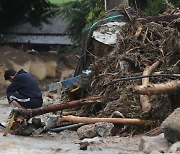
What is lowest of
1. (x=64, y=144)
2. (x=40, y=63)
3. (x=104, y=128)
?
(x=40, y=63)

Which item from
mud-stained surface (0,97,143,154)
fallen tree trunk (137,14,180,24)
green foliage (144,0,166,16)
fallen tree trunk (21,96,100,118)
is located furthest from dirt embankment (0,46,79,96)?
mud-stained surface (0,97,143,154)

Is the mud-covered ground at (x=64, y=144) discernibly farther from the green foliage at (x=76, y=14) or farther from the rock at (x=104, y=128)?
the green foliage at (x=76, y=14)

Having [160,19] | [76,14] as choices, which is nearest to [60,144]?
[160,19]

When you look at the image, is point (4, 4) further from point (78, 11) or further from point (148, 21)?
point (148, 21)

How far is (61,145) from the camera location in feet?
22.0

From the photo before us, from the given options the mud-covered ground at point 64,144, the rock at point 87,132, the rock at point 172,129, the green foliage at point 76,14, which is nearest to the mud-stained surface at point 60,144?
the mud-covered ground at point 64,144

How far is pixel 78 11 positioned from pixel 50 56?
4969 mm

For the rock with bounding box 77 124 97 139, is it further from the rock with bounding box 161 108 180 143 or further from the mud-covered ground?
the rock with bounding box 161 108 180 143

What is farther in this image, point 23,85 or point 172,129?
point 23,85

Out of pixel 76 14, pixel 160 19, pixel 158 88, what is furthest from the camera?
pixel 76 14

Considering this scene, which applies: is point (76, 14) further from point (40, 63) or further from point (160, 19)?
point (160, 19)

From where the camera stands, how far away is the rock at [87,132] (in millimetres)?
7176

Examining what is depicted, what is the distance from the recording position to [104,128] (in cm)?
725

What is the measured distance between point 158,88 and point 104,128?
1.24 m
